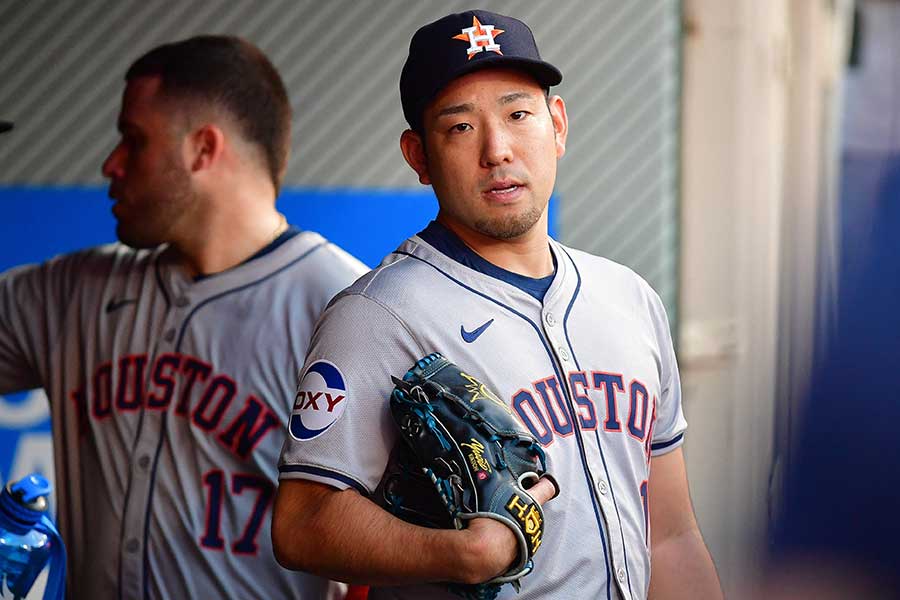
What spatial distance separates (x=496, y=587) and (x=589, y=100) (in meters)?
2.57

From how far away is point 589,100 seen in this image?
385cm

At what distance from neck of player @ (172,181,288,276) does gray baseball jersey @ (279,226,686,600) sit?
2.29 feet

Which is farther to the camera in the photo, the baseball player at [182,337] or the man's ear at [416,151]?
the baseball player at [182,337]

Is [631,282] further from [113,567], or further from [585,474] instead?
[113,567]

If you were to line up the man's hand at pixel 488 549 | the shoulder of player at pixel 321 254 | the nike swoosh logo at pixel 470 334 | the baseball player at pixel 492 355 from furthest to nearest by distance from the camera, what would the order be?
1. the shoulder of player at pixel 321 254
2. the nike swoosh logo at pixel 470 334
3. the baseball player at pixel 492 355
4. the man's hand at pixel 488 549

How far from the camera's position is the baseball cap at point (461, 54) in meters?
1.75

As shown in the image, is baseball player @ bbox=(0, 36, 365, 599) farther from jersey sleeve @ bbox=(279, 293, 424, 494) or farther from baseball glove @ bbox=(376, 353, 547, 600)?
baseball glove @ bbox=(376, 353, 547, 600)

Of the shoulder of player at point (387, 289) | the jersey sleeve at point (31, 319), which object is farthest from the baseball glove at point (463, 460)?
the jersey sleeve at point (31, 319)

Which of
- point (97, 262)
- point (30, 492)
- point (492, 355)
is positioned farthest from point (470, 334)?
point (97, 262)

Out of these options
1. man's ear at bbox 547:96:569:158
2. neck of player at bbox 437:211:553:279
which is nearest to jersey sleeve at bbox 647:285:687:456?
neck of player at bbox 437:211:553:279

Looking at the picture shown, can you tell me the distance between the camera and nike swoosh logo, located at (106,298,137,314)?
2455 mm

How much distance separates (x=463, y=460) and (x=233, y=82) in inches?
52.0

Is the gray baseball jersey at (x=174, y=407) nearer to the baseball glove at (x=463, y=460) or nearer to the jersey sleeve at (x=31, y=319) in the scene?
the jersey sleeve at (x=31, y=319)

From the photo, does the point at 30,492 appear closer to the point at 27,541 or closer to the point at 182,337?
the point at 27,541
